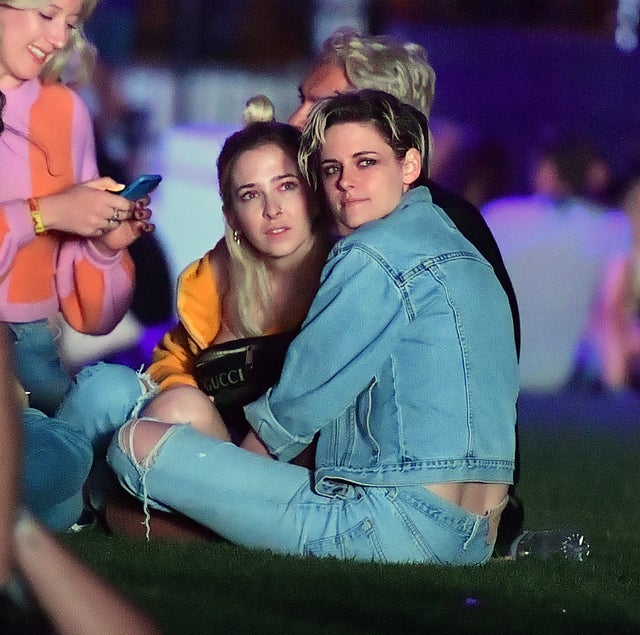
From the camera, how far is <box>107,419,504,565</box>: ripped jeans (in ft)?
9.27

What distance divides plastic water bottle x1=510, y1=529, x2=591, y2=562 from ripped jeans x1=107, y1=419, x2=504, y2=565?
0.22 metres

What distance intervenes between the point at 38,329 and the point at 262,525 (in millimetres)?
882

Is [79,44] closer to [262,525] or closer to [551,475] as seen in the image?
[262,525]

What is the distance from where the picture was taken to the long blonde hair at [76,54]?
3.43 meters

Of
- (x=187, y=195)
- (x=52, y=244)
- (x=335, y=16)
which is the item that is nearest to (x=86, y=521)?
(x=52, y=244)

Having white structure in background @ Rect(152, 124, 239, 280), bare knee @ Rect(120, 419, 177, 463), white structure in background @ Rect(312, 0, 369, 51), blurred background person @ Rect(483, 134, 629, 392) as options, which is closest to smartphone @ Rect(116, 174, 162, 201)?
bare knee @ Rect(120, 419, 177, 463)

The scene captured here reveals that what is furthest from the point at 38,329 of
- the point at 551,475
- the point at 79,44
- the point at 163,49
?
the point at 163,49

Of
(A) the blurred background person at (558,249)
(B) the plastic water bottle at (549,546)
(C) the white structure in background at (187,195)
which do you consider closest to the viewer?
(B) the plastic water bottle at (549,546)

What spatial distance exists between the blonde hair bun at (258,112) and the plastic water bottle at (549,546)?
3.97ft

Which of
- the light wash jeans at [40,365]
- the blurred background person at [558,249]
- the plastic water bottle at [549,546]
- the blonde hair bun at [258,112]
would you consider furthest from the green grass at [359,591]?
the blurred background person at [558,249]

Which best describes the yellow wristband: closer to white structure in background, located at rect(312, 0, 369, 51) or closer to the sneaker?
→ the sneaker

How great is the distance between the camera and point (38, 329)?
3453 mm

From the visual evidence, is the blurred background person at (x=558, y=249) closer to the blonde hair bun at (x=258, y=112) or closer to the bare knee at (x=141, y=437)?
the blonde hair bun at (x=258, y=112)

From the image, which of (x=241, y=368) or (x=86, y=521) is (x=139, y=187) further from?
(x=86, y=521)
